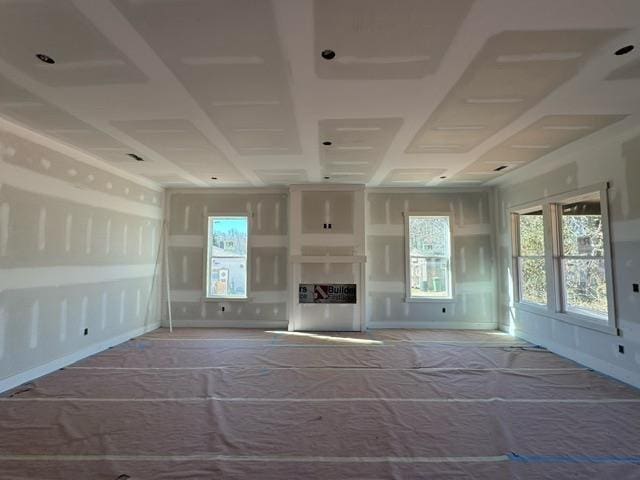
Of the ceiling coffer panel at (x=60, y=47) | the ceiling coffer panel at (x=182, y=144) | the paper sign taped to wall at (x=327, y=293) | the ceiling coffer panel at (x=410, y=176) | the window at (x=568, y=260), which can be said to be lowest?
the paper sign taped to wall at (x=327, y=293)

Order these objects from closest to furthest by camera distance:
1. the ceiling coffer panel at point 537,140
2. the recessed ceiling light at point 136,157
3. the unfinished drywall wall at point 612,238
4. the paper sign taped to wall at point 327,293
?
the ceiling coffer panel at point 537,140 < the unfinished drywall wall at point 612,238 < the recessed ceiling light at point 136,157 < the paper sign taped to wall at point 327,293

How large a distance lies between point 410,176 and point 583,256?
271cm

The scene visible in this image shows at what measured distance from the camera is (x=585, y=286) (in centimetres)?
428

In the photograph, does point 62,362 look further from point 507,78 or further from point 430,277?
point 430,277

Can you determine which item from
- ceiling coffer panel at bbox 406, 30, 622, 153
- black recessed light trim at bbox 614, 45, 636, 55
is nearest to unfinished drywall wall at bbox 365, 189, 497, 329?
ceiling coffer panel at bbox 406, 30, 622, 153

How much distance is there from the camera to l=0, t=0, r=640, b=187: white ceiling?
5.86 feet

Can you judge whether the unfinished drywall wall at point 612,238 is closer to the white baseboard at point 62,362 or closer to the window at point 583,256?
the window at point 583,256

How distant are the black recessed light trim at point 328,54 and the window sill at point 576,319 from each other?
173 inches

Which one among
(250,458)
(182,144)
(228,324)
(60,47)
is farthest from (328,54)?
(228,324)

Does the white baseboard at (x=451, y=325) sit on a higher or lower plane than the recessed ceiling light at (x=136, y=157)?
lower

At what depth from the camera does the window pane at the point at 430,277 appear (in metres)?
6.33

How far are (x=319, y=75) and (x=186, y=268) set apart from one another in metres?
5.17

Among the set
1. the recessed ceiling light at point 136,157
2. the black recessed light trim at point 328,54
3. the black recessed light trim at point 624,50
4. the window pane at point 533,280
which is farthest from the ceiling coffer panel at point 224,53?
the window pane at point 533,280

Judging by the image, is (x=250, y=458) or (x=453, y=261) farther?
(x=453, y=261)
